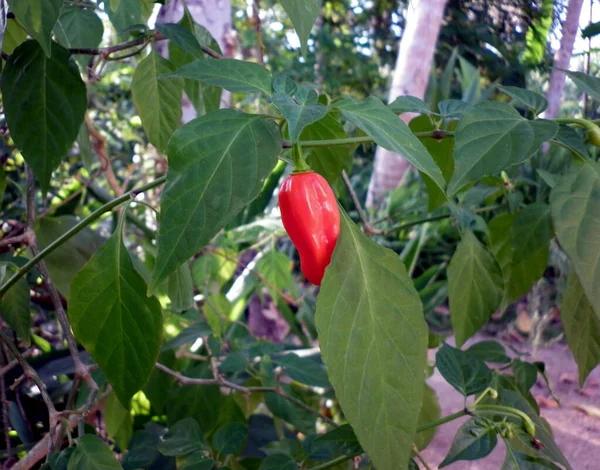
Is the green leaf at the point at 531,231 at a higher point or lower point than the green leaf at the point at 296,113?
lower

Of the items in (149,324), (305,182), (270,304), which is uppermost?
(305,182)

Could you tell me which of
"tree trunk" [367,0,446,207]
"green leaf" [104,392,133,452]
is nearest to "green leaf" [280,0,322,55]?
"green leaf" [104,392,133,452]

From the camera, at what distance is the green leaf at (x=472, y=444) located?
378 millimetres

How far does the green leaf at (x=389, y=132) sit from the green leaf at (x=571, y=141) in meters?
0.11

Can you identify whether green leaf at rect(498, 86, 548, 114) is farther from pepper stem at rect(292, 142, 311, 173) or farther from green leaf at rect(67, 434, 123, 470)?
green leaf at rect(67, 434, 123, 470)

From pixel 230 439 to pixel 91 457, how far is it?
0.17 m

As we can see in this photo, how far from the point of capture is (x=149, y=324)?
371 mm

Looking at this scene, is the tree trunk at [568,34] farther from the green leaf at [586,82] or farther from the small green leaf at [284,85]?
the small green leaf at [284,85]

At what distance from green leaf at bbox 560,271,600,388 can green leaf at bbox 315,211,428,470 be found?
0.72 feet

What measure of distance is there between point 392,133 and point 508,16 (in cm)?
53

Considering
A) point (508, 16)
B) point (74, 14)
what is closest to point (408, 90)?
point (508, 16)

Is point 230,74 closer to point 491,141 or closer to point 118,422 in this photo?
point 491,141

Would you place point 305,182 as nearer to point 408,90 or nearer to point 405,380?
point 405,380

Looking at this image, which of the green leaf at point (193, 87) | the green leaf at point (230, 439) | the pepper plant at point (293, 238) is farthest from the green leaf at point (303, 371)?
the green leaf at point (193, 87)
